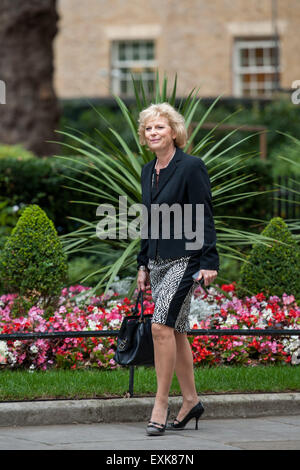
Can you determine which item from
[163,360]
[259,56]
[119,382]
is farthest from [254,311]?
[259,56]

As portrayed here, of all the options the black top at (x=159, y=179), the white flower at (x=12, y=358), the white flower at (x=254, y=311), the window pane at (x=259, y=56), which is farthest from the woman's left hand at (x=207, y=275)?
the window pane at (x=259, y=56)

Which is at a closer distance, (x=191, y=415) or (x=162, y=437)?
(x=162, y=437)

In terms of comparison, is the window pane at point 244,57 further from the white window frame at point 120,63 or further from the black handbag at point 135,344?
the black handbag at point 135,344

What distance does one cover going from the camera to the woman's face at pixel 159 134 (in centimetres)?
546

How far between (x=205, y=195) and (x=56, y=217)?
518cm

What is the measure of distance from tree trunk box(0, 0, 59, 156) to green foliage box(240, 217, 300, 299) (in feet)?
24.4

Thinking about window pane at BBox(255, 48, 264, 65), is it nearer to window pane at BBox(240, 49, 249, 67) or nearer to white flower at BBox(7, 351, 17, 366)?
window pane at BBox(240, 49, 249, 67)

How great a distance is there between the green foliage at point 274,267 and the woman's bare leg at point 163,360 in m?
2.98

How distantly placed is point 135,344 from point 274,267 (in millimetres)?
2997

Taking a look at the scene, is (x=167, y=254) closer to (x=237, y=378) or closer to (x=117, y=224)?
(x=237, y=378)

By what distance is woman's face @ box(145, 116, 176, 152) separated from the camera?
546 cm

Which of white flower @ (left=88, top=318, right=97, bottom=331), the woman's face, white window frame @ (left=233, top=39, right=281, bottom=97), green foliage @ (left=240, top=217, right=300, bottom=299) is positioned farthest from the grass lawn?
white window frame @ (left=233, top=39, right=281, bottom=97)

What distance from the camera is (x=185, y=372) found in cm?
550

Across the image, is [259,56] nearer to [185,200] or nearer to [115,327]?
[115,327]
